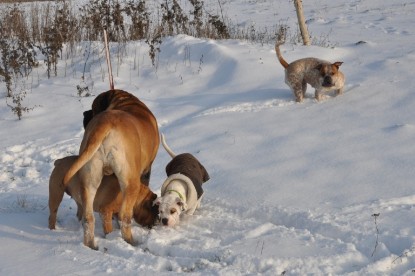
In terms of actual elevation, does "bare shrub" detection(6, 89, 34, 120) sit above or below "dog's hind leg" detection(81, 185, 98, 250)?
above

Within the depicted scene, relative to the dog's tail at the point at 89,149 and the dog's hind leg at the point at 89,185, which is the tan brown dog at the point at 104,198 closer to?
the dog's hind leg at the point at 89,185

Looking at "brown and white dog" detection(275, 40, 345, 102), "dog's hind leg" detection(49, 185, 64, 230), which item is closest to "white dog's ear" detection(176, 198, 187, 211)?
"dog's hind leg" detection(49, 185, 64, 230)

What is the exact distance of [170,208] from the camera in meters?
4.80

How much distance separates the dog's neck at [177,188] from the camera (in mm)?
5062

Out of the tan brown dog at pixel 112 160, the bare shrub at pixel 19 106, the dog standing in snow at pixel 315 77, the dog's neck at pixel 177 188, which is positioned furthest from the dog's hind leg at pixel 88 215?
the bare shrub at pixel 19 106

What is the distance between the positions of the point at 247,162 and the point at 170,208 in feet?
5.07

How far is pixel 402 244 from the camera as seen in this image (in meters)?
3.98

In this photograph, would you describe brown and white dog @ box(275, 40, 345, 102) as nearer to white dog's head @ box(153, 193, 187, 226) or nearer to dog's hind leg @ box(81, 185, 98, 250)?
white dog's head @ box(153, 193, 187, 226)

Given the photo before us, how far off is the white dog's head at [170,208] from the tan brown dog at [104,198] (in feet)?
0.29

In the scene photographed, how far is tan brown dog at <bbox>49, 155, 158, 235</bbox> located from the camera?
15.3ft

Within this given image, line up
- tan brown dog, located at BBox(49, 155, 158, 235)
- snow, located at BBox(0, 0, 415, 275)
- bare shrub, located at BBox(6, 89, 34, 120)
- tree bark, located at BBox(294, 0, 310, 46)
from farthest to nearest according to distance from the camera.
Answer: tree bark, located at BBox(294, 0, 310, 46) < bare shrub, located at BBox(6, 89, 34, 120) < tan brown dog, located at BBox(49, 155, 158, 235) < snow, located at BBox(0, 0, 415, 275)

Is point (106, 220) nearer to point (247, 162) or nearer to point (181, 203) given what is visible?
point (181, 203)

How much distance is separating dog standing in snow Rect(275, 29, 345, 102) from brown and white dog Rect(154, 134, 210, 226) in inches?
104

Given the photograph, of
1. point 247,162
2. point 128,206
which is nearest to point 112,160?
point 128,206
